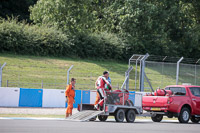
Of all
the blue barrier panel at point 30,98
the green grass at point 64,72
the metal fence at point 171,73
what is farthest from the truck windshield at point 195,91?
the blue barrier panel at point 30,98

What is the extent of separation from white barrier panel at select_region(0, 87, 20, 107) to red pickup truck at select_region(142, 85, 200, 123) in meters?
7.98

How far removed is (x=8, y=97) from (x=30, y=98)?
1.23 m

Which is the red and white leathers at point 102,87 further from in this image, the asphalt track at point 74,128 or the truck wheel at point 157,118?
the truck wheel at point 157,118

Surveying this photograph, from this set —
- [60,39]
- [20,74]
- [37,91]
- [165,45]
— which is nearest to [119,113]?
[37,91]

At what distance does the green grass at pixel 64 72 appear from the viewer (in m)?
27.4

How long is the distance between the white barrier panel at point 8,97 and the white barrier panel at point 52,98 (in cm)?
165

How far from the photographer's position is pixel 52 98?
23672mm

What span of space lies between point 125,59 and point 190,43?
7.89 m

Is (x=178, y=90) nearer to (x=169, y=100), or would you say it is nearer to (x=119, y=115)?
(x=169, y=100)

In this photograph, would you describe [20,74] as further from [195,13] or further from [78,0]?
[195,13]

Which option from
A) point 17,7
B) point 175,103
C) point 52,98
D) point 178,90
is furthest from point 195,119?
point 17,7

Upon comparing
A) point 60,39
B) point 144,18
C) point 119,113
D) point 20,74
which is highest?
point 144,18

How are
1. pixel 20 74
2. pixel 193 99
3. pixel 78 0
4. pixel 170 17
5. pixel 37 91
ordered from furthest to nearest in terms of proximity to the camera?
pixel 170 17
pixel 78 0
pixel 20 74
pixel 37 91
pixel 193 99

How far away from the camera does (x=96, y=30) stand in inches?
1828
